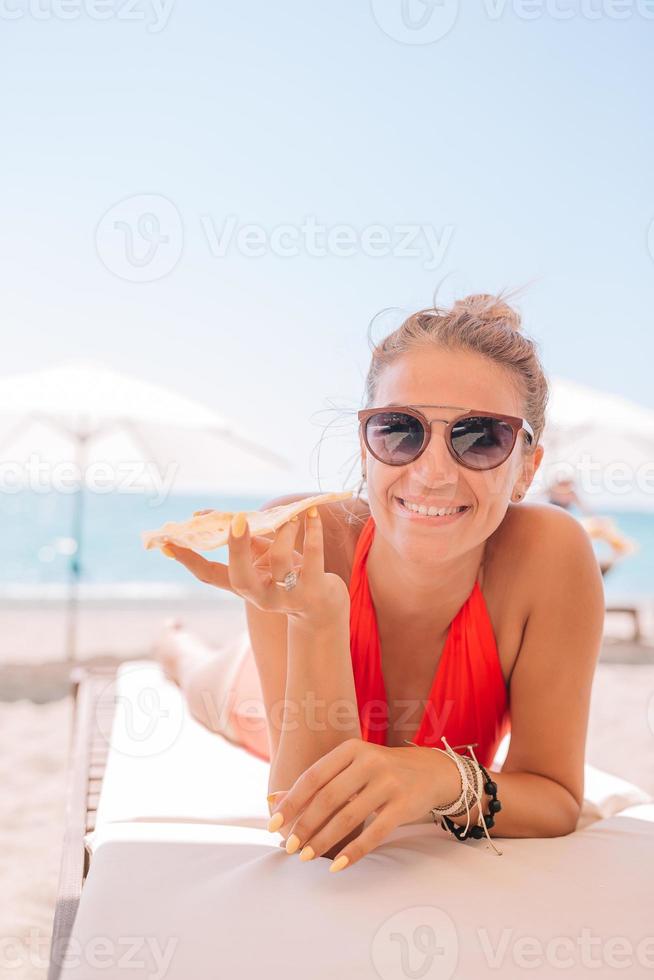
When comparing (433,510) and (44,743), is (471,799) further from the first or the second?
(44,743)

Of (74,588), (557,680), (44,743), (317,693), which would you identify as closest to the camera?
(317,693)

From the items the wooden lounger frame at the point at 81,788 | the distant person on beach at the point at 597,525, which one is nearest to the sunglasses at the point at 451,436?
the wooden lounger frame at the point at 81,788

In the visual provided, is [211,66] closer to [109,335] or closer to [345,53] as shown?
[345,53]

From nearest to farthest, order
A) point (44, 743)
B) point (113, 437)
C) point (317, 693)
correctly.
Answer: point (317, 693) < point (44, 743) < point (113, 437)

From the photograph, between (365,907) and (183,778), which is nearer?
(365,907)

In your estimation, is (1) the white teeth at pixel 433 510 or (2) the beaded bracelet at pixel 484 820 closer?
(2) the beaded bracelet at pixel 484 820

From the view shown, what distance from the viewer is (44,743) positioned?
4805 millimetres

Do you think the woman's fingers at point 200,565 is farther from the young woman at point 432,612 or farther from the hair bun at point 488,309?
the hair bun at point 488,309

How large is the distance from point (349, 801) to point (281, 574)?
0.45 meters

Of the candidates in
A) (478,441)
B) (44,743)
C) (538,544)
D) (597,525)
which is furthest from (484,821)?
(597,525)

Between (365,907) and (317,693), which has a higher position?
(317,693)

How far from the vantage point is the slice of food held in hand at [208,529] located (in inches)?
56.4

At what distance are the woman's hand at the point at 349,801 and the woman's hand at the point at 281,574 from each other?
267 millimetres

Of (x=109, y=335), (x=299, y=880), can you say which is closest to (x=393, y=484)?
(x=299, y=880)
